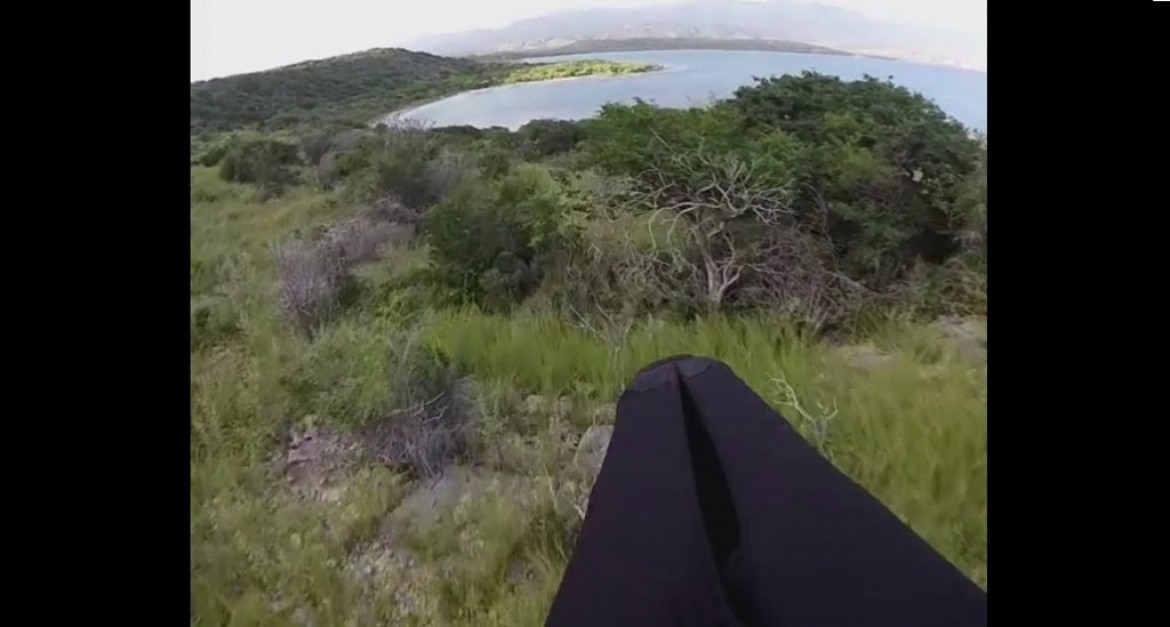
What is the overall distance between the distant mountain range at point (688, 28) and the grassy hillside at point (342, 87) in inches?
1.2

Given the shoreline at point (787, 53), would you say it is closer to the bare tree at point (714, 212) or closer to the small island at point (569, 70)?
the small island at point (569, 70)

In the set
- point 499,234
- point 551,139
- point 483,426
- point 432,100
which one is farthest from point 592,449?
point 432,100

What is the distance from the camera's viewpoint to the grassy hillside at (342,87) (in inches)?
57.2

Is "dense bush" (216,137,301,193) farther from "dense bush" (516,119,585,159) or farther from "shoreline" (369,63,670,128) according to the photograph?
"dense bush" (516,119,585,159)

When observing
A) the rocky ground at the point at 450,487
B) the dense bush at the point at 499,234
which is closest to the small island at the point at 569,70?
the dense bush at the point at 499,234

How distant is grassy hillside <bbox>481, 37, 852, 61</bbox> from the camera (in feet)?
4.76

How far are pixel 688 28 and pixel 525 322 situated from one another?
0.51m

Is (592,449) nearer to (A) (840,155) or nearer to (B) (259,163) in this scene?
(A) (840,155)

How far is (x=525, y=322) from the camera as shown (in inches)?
54.7

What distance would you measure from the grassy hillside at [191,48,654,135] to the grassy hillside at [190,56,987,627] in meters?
0.04
